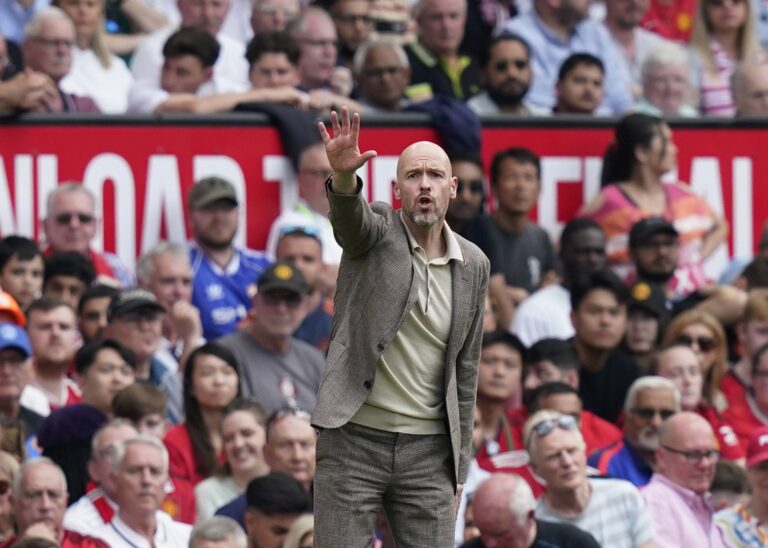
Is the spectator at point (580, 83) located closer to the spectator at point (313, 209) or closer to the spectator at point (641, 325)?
the spectator at point (641, 325)

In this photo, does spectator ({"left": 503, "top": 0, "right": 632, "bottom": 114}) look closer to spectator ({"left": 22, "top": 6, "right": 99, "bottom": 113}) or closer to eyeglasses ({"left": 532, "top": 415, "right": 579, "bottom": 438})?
spectator ({"left": 22, "top": 6, "right": 99, "bottom": 113})

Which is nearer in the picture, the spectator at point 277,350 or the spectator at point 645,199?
the spectator at point 277,350

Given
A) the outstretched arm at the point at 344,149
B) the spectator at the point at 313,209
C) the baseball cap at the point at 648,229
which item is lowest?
the baseball cap at the point at 648,229

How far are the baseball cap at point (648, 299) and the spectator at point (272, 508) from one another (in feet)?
11.6

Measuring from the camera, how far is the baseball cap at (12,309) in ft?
37.4

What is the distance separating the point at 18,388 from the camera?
436 inches

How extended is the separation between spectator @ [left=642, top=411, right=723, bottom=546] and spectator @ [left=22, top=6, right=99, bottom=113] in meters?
4.40

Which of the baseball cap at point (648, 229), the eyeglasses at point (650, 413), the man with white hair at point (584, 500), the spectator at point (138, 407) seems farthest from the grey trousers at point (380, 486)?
the baseball cap at point (648, 229)

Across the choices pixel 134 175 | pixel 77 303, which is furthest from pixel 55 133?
pixel 77 303

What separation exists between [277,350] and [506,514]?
2506mm

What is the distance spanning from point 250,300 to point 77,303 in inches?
45.2

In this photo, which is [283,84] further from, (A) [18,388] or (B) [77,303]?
(A) [18,388]

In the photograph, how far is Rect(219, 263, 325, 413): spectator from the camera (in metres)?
A: 12.0

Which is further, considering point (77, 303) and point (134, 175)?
point (134, 175)
